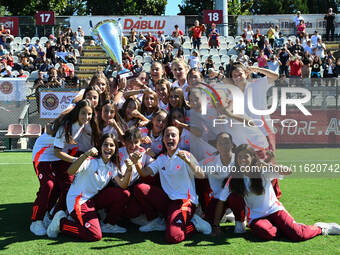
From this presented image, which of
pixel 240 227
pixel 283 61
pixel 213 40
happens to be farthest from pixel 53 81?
pixel 240 227

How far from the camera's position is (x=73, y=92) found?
13.6 m

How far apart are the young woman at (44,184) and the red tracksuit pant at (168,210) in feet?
3.13

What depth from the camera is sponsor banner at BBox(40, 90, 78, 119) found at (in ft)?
44.3

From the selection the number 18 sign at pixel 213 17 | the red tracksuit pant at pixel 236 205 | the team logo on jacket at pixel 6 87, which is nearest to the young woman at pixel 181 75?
the red tracksuit pant at pixel 236 205

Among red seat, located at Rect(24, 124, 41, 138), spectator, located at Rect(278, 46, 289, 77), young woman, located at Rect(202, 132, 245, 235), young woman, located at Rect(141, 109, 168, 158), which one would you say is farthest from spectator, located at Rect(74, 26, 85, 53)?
young woman, located at Rect(202, 132, 245, 235)

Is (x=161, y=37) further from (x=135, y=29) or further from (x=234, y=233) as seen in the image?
(x=234, y=233)

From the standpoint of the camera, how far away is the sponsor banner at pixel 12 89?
1394 cm

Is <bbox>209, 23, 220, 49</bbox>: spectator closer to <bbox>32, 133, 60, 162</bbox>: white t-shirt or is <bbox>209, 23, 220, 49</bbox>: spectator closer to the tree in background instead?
<bbox>32, 133, 60, 162</bbox>: white t-shirt

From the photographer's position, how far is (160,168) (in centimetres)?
504

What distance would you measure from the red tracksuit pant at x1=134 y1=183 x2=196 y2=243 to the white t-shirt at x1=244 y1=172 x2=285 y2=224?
0.60m

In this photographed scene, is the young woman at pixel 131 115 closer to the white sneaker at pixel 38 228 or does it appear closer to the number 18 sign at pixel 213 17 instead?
the white sneaker at pixel 38 228

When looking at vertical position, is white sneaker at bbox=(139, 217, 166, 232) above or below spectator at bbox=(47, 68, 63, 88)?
below

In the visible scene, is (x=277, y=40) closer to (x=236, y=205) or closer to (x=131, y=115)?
(x=131, y=115)

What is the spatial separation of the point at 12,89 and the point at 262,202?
35.7 ft
